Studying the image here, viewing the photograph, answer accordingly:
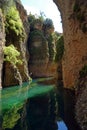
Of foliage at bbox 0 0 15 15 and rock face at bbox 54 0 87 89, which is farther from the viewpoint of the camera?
foliage at bbox 0 0 15 15

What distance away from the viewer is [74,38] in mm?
32688

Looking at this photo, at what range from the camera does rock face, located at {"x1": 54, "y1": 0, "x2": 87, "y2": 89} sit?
28453 millimetres

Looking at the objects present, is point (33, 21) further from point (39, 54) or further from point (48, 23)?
point (39, 54)

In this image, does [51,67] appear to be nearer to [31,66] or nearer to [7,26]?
[31,66]

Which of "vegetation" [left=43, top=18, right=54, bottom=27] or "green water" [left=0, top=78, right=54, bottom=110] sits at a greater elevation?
"vegetation" [left=43, top=18, right=54, bottom=27]

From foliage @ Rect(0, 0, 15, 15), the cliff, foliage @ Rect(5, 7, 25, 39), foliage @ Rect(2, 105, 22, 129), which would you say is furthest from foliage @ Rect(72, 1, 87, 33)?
foliage @ Rect(5, 7, 25, 39)

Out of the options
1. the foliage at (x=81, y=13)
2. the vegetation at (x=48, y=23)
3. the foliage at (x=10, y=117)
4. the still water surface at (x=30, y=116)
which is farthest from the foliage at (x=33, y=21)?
the foliage at (x=10, y=117)

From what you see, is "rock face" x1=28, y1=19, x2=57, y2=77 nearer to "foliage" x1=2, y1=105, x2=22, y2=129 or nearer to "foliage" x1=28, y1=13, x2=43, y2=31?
"foliage" x1=28, y1=13, x2=43, y2=31

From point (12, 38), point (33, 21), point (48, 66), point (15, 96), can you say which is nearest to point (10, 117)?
point (15, 96)

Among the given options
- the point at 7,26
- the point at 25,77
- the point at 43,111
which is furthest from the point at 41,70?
the point at 43,111

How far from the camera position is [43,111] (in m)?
22.6

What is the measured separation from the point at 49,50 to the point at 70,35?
4868cm

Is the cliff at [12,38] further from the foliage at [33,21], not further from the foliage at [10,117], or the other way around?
the foliage at [10,117]

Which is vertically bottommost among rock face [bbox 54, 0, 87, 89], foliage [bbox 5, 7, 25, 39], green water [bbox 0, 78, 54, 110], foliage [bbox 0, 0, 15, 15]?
green water [bbox 0, 78, 54, 110]
